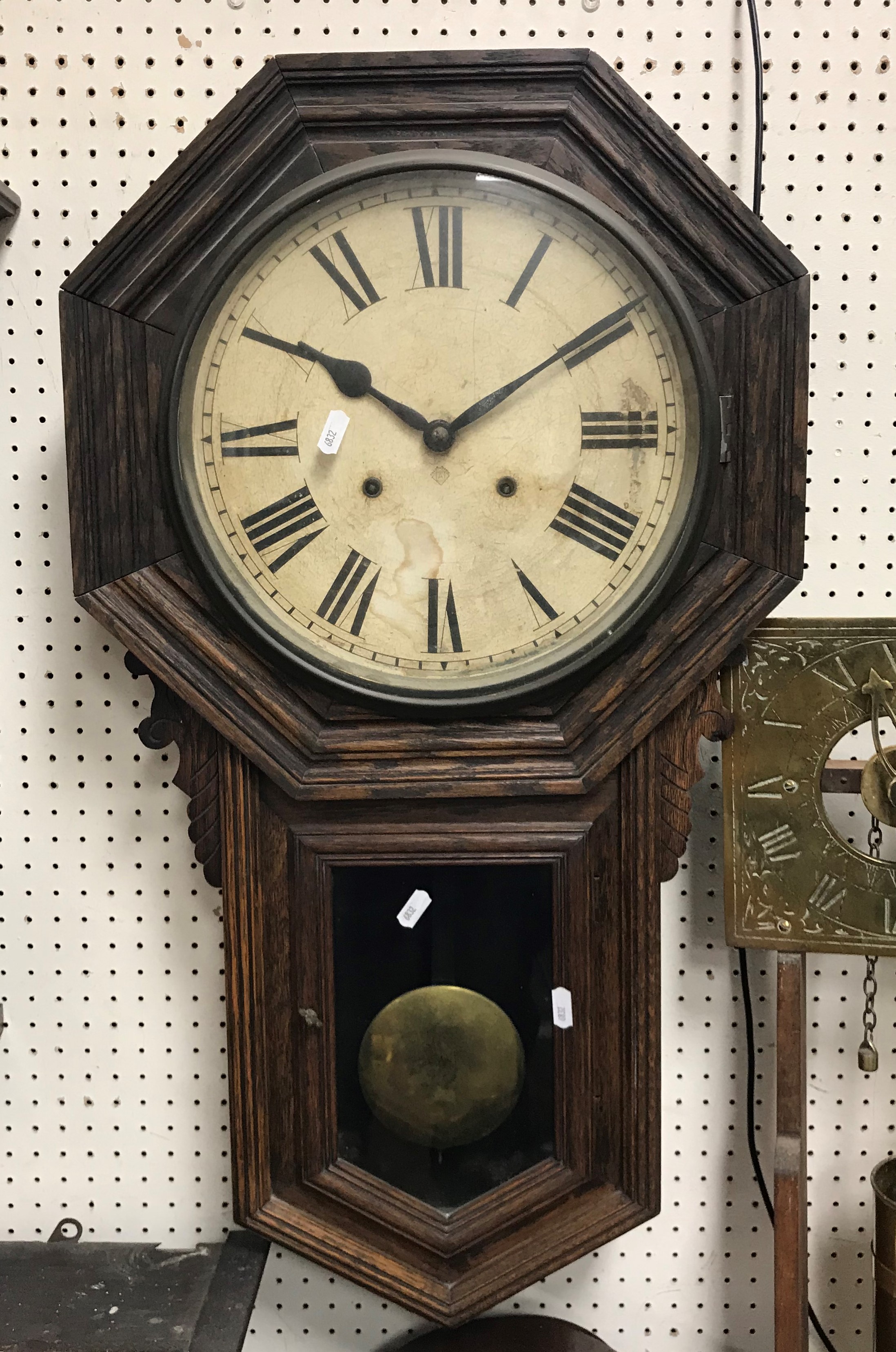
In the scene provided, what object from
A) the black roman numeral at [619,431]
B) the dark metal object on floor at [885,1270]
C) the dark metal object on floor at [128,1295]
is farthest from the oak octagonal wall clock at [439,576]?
the dark metal object on floor at [885,1270]

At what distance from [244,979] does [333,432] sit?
19.8 inches

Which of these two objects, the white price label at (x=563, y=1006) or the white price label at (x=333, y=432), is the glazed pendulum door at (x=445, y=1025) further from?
the white price label at (x=333, y=432)

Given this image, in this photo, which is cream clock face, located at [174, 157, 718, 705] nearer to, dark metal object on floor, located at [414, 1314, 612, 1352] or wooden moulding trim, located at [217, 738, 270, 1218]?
wooden moulding trim, located at [217, 738, 270, 1218]

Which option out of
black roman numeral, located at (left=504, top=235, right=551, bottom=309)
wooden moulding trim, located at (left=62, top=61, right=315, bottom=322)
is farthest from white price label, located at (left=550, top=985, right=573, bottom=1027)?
wooden moulding trim, located at (left=62, top=61, right=315, bottom=322)

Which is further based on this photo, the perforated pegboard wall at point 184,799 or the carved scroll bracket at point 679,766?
the perforated pegboard wall at point 184,799

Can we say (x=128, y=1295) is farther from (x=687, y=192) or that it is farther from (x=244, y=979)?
(x=687, y=192)

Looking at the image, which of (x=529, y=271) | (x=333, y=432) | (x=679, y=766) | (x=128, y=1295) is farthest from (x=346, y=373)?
(x=128, y=1295)

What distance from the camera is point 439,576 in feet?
2.68

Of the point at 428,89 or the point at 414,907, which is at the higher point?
the point at 428,89

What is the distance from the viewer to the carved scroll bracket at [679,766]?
0.82 metres

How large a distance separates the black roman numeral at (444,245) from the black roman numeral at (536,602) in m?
0.26

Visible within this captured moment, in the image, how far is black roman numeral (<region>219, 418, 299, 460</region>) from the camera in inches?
31.8

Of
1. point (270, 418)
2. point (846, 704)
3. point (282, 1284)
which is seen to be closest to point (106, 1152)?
point (282, 1284)

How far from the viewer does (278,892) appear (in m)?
0.84
